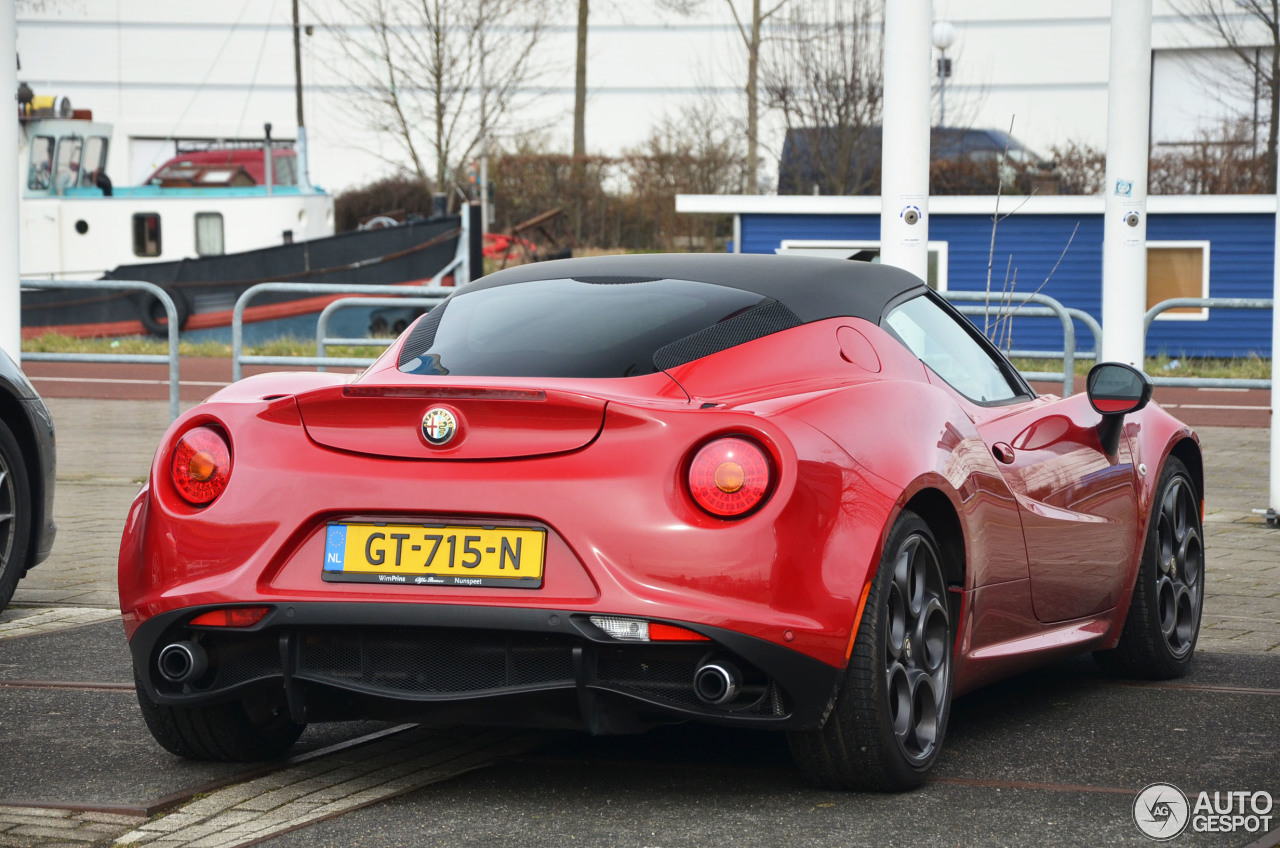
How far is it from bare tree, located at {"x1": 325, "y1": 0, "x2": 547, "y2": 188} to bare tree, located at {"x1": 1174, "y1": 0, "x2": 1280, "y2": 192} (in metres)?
13.6

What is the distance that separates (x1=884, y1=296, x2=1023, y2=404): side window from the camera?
15.3 ft

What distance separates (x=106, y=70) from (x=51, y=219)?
17.2 meters

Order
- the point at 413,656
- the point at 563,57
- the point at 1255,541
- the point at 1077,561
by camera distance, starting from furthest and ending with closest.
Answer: the point at 563,57
the point at 1255,541
the point at 1077,561
the point at 413,656

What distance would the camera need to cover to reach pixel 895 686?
13.1 feet

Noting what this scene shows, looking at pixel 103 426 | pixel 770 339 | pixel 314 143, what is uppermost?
pixel 314 143

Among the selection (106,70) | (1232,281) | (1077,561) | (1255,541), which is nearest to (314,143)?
(106,70)

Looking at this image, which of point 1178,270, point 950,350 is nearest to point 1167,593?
point 950,350

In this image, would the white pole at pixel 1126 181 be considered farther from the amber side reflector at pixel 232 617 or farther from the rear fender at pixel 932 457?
the amber side reflector at pixel 232 617

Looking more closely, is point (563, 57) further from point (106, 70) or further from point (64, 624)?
point (64, 624)

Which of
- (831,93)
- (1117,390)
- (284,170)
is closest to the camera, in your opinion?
(1117,390)

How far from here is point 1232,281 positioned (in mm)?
25828

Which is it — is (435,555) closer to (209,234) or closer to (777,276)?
(777,276)

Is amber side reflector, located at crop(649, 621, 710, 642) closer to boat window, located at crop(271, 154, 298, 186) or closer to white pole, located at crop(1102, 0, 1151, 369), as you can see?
white pole, located at crop(1102, 0, 1151, 369)

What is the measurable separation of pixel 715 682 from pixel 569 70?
128 feet
